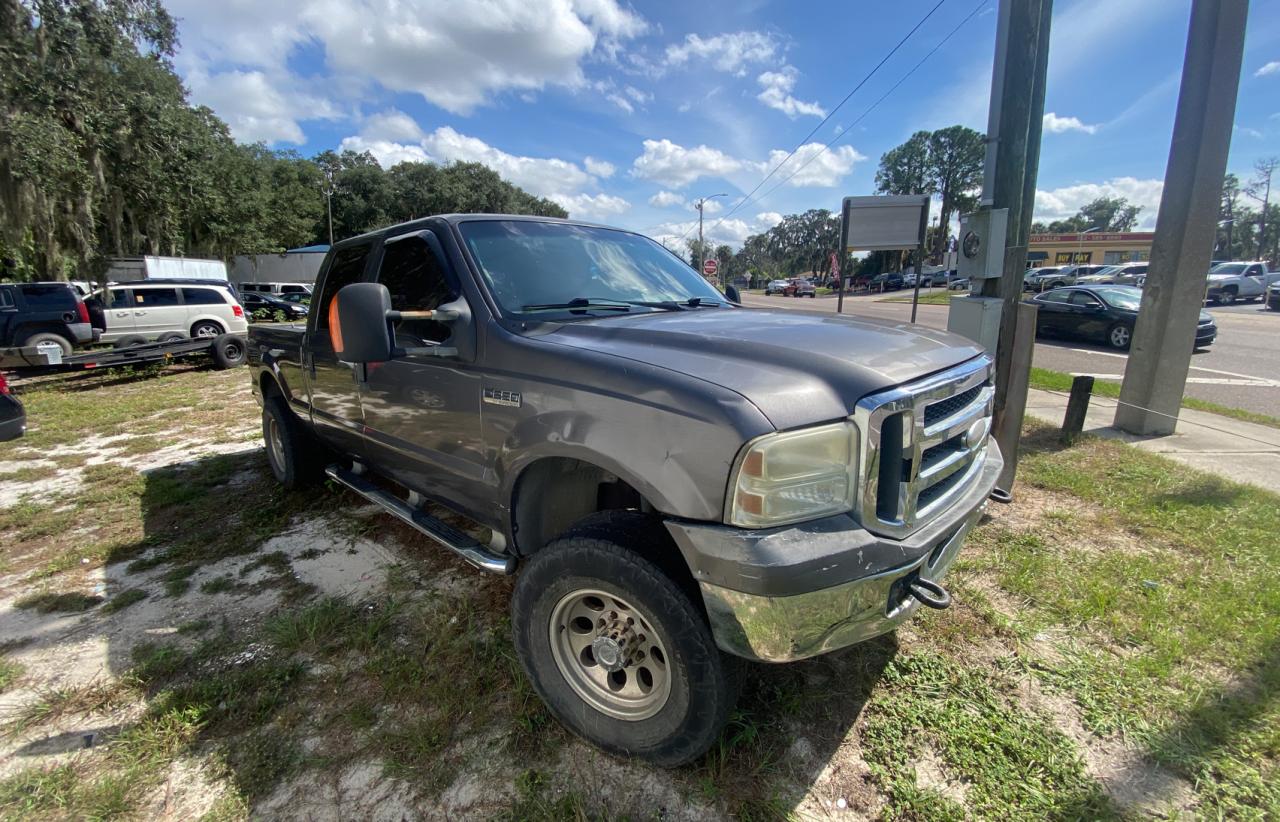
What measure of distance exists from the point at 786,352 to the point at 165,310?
16560 mm

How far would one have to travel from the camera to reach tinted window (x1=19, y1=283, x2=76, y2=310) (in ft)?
38.9

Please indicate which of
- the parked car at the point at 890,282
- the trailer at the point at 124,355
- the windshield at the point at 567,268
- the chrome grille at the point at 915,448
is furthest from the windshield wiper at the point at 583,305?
the parked car at the point at 890,282

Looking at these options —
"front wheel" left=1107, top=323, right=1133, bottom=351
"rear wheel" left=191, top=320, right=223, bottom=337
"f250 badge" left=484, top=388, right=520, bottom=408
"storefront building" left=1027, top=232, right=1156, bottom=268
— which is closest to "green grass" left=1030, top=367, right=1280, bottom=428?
"front wheel" left=1107, top=323, right=1133, bottom=351

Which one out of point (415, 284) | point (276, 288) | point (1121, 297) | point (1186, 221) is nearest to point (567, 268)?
point (415, 284)

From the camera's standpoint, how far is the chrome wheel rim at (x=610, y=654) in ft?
6.40

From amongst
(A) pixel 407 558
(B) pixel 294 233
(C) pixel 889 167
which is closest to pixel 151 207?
(B) pixel 294 233

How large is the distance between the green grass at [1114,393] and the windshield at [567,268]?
22.3 feet

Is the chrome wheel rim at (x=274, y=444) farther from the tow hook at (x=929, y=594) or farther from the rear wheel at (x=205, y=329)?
the rear wheel at (x=205, y=329)

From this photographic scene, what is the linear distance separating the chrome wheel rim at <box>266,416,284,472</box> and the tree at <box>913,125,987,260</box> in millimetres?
77988

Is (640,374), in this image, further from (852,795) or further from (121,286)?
(121,286)

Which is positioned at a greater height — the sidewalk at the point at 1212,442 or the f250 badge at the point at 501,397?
the f250 badge at the point at 501,397

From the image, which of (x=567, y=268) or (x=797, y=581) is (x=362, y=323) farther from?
(x=797, y=581)

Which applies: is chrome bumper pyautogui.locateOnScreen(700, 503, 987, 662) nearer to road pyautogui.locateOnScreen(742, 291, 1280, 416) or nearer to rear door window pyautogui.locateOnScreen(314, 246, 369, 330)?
rear door window pyautogui.locateOnScreen(314, 246, 369, 330)

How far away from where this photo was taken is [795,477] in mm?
1636
